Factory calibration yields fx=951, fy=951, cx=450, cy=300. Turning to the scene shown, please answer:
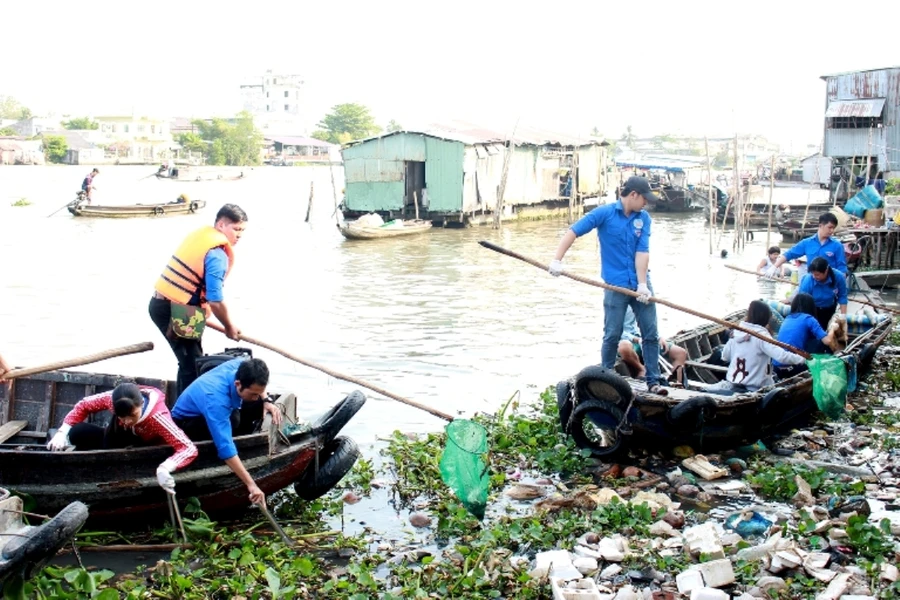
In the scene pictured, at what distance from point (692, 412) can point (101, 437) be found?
3.95m

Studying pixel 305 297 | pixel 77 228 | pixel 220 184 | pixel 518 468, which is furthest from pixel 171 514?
pixel 220 184

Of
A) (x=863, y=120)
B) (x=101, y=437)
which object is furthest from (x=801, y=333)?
(x=863, y=120)

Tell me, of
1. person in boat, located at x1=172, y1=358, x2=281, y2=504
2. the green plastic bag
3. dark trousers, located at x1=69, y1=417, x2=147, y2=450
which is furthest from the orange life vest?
the green plastic bag

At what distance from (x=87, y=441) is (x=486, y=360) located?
262 inches

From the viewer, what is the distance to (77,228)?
27922 mm

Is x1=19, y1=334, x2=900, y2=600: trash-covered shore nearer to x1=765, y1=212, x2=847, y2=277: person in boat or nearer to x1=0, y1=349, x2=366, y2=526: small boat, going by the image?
x1=0, y1=349, x2=366, y2=526: small boat

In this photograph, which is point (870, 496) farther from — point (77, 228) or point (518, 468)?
point (77, 228)

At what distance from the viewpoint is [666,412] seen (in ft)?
22.4

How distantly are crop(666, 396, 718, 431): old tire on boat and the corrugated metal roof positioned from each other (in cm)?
2555

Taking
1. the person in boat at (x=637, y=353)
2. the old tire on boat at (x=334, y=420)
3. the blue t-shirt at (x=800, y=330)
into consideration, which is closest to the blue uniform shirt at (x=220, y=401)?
the old tire on boat at (x=334, y=420)

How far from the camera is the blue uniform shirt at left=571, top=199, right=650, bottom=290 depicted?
7.14m

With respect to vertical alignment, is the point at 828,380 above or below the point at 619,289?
below

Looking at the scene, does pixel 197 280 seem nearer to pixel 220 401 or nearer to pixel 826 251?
pixel 220 401

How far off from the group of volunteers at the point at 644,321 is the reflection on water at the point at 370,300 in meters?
2.18
